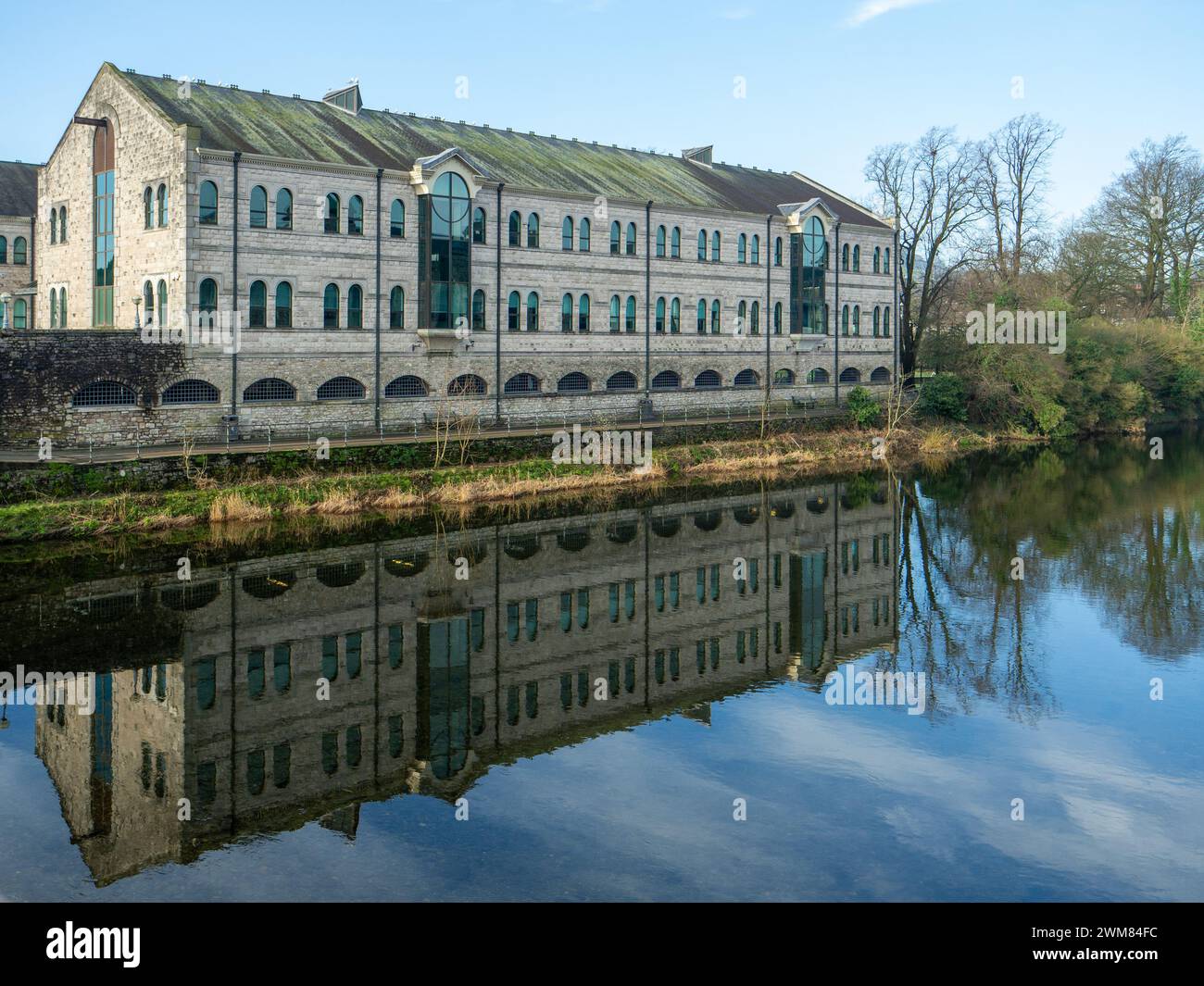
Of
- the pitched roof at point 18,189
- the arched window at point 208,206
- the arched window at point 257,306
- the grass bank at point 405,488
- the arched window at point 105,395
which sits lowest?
the grass bank at point 405,488

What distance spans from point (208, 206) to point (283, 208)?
2.39 metres

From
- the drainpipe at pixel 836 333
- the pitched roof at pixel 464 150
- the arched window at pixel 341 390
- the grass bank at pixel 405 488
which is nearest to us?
the grass bank at pixel 405 488

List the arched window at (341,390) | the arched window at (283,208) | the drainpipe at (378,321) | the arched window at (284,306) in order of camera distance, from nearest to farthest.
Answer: the arched window at (283,208), the arched window at (284,306), the arched window at (341,390), the drainpipe at (378,321)

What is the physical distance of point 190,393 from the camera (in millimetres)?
33969

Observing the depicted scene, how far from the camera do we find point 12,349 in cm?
3042

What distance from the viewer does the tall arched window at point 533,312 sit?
1684 inches

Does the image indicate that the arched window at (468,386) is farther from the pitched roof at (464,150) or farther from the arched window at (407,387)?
the pitched roof at (464,150)

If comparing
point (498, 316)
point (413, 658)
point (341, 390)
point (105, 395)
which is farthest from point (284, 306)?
point (413, 658)

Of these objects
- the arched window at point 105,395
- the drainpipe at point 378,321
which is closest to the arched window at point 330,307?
the drainpipe at point 378,321

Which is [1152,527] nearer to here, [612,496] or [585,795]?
[612,496]

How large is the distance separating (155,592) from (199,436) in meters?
11.4

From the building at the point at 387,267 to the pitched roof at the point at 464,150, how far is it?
12cm

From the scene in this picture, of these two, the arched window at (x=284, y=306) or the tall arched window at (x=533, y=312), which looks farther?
the tall arched window at (x=533, y=312)
